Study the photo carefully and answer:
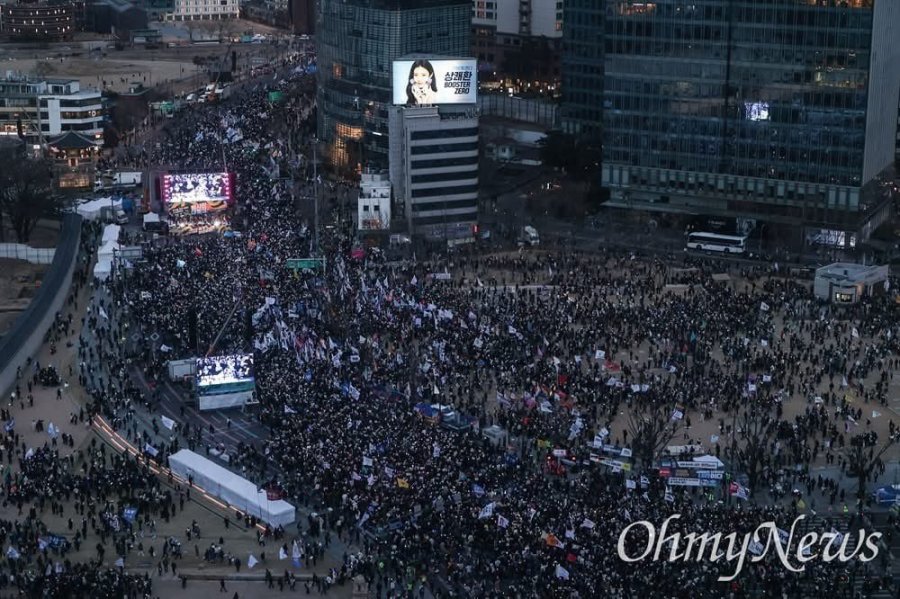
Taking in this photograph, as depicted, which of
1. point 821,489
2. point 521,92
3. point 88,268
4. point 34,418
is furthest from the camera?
point 521,92

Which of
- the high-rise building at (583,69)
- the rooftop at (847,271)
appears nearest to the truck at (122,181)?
the high-rise building at (583,69)

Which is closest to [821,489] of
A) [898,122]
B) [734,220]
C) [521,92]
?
[734,220]

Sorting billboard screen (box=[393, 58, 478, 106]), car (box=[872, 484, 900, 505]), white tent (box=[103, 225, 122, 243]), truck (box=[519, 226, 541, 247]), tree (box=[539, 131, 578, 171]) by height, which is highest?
billboard screen (box=[393, 58, 478, 106])

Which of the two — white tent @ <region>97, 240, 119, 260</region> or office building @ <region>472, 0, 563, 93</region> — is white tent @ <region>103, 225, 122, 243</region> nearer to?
white tent @ <region>97, 240, 119, 260</region>

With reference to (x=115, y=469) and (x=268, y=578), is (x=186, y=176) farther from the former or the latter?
(x=268, y=578)

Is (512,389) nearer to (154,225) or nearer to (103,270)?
(103,270)

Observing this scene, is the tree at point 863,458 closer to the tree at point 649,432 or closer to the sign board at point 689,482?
the sign board at point 689,482

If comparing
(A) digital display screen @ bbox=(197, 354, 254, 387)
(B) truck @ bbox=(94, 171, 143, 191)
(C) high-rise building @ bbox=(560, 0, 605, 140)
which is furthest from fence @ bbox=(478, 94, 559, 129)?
(A) digital display screen @ bbox=(197, 354, 254, 387)
